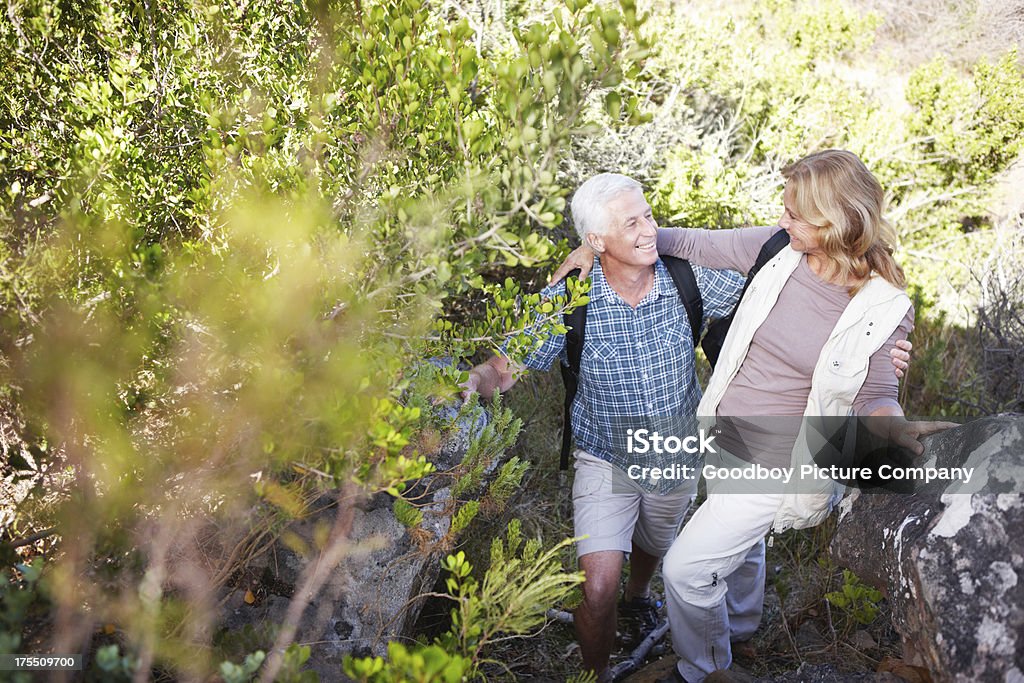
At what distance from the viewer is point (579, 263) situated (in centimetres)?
308

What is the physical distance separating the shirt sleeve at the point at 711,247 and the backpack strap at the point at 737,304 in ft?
0.23

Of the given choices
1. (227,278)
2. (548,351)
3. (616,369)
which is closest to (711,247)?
(616,369)

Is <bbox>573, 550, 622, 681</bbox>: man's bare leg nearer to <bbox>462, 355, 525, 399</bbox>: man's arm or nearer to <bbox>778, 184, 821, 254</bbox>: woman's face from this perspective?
<bbox>462, 355, 525, 399</bbox>: man's arm

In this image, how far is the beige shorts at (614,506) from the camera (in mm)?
3146

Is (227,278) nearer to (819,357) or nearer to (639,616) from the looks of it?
(819,357)

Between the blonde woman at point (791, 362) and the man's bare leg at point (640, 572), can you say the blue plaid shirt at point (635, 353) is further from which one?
the man's bare leg at point (640, 572)

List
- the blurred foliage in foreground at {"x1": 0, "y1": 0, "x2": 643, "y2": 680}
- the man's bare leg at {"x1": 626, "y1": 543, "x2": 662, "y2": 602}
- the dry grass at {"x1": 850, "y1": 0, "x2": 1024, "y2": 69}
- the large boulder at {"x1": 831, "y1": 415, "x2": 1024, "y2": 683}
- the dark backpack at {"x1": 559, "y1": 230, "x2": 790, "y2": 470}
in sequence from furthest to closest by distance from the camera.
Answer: the dry grass at {"x1": 850, "y1": 0, "x2": 1024, "y2": 69} < the man's bare leg at {"x1": 626, "y1": 543, "x2": 662, "y2": 602} < the dark backpack at {"x1": 559, "y1": 230, "x2": 790, "y2": 470} < the large boulder at {"x1": 831, "y1": 415, "x2": 1024, "y2": 683} < the blurred foliage in foreground at {"x1": 0, "y1": 0, "x2": 643, "y2": 680}

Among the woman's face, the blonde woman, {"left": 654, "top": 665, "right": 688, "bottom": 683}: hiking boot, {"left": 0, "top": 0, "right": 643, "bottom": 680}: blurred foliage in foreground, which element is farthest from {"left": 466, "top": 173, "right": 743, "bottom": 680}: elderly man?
{"left": 0, "top": 0, "right": 643, "bottom": 680}: blurred foliage in foreground

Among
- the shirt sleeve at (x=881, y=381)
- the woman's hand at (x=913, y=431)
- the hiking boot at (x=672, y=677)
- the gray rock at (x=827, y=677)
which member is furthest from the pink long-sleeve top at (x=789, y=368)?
the hiking boot at (x=672, y=677)

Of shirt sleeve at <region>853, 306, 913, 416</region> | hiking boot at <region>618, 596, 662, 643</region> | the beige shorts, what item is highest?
shirt sleeve at <region>853, 306, 913, 416</region>

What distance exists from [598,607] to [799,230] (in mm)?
1628

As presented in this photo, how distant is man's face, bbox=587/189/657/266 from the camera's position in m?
2.98

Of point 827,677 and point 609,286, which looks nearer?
point 827,677

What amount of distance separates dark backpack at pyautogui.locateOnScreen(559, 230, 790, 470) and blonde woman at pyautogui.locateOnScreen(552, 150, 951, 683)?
0.06 meters
